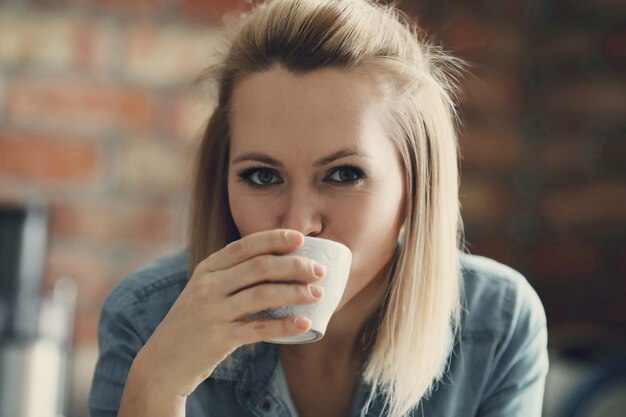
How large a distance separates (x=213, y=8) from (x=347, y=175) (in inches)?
34.8

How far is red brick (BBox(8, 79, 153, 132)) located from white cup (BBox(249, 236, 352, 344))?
957mm

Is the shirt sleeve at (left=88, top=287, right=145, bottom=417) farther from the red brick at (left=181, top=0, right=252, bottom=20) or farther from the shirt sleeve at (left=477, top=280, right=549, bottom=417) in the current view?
the red brick at (left=181, top=0, right=252, bottom=20)

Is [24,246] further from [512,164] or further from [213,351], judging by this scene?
[512,164]

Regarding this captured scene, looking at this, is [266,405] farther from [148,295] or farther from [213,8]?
[213,8]

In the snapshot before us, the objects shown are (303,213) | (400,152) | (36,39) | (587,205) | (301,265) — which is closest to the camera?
(301,265)

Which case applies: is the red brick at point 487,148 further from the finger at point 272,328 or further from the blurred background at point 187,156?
the finger at point 272,328

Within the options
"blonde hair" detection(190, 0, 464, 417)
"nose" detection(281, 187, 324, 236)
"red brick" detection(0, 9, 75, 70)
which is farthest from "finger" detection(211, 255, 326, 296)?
"red brick" detection(0, 9, 75, 70)

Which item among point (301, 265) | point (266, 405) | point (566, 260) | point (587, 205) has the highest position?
point (587, 205)

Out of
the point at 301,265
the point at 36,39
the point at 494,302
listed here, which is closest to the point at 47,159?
the point at 36,39

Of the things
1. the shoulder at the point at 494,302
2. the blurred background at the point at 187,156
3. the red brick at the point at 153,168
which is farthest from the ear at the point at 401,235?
the red brick at the point at 153,168

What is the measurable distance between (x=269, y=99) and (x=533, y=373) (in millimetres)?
492

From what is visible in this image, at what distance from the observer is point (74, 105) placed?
5.42ft

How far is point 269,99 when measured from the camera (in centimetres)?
95

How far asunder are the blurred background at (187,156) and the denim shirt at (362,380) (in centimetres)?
41
